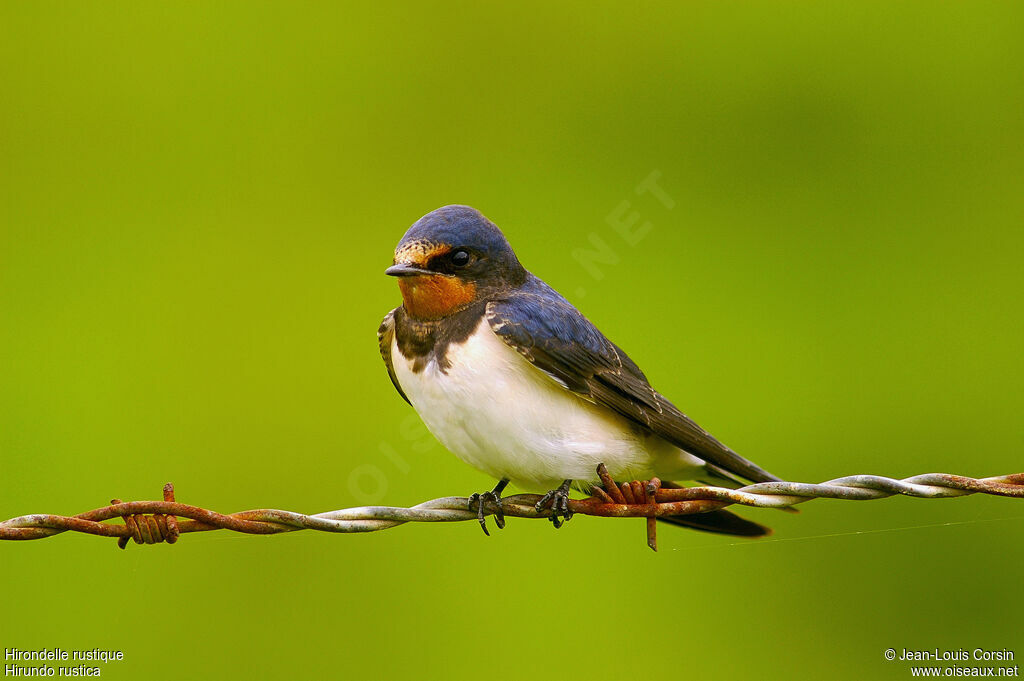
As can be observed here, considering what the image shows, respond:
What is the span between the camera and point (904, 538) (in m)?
4.98

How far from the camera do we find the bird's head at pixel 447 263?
312 centimetres

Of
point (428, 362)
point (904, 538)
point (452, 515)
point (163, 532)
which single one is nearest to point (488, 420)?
point (428, 362)

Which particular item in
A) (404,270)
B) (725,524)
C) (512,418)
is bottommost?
(725,524)

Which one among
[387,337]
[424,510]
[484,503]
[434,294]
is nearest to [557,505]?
[484,503]

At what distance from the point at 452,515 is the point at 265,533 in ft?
1.45

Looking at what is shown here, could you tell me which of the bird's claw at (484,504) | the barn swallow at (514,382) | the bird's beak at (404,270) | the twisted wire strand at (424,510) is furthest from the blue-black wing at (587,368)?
the twisted wire strand at (424,510)

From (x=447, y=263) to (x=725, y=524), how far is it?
3.57 feet

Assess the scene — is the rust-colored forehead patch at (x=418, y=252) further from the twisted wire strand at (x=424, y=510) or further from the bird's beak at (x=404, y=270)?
the twisted wire strand at (x=424, y=510)

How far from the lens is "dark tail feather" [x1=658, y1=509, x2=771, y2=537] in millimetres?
3162

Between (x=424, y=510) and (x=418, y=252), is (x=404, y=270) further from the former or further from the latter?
(x=424, y=510)

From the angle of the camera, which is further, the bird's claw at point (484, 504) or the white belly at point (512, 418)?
the white belly at point (512, 418)

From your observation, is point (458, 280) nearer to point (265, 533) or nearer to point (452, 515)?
point (452, 515)

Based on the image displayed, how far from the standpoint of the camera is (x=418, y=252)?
3111mm

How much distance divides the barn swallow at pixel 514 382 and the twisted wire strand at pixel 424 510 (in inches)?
14.2
